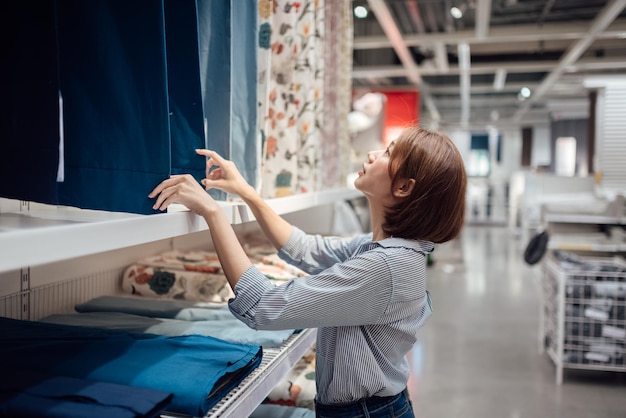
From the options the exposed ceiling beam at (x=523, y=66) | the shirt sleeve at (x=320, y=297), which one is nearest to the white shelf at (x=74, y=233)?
the shirt sleeve at (x=320, y=297)

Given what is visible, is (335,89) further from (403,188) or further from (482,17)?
(482,17)

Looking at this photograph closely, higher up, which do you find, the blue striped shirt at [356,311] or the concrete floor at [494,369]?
the blue striped shirt at [356,311]

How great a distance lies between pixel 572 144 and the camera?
1839cm

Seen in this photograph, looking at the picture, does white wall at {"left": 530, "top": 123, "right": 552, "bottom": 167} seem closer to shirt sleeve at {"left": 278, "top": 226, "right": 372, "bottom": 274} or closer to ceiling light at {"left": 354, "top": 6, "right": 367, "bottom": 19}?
ceiling light at {"left": 354, "top": 6, "right": 367, "bottom": 19}

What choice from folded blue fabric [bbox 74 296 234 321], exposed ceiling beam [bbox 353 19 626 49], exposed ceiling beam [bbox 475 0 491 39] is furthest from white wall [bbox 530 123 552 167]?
folded blue fabric [bbox 74 296 234 321]

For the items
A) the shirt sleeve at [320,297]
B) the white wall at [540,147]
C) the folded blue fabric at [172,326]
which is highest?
the white wall at [540,147]

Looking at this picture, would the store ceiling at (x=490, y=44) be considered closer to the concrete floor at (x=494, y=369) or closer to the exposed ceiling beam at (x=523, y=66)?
the exposed ceiling beam at (x=523, y=66)

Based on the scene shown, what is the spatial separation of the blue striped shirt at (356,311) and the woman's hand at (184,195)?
0.61 ft

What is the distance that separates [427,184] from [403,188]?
0.08 m

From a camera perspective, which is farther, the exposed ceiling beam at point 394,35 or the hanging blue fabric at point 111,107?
the exposed ceiling beam at point 394,35

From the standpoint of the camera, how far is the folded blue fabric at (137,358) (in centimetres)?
113

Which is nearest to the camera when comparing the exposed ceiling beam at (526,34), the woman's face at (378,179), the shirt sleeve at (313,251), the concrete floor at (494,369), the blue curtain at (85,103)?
the blue curtain at (85,103)

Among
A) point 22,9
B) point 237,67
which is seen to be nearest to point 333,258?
point 237,67

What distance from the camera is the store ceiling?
226 inches
